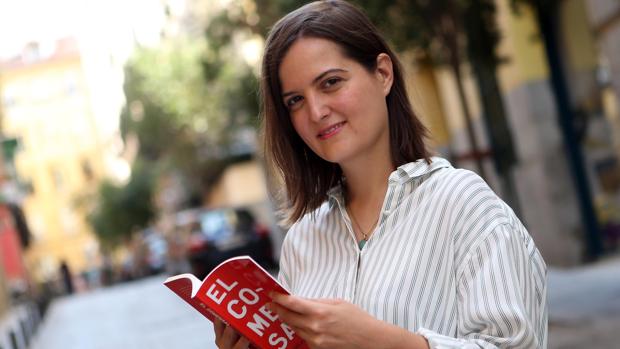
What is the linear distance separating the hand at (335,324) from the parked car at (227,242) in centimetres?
1862

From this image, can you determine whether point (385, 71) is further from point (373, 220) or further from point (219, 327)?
point (219, 327)

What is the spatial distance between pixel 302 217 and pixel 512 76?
413 inches

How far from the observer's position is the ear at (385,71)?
221 centimetres

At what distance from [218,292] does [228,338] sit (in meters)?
0.22

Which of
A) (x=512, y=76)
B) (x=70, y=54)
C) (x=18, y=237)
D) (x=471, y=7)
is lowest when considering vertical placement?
(x=18, y=237)

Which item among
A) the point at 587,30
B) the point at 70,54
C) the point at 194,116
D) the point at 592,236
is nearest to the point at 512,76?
the point at 587,30

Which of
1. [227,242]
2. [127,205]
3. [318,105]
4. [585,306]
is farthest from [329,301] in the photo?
[127,205]

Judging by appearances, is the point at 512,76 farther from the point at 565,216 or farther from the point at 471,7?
the point at 471,7

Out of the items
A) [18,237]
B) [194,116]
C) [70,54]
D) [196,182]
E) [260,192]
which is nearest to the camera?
[194,116]

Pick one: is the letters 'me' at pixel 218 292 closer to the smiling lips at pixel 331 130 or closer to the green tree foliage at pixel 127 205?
the smiling lips at pixel 331 130


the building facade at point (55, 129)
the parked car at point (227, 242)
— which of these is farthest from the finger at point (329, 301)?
the building facade at point (55, 129)

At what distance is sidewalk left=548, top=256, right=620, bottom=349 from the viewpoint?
7371 millimetres

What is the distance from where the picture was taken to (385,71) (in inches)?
87.4

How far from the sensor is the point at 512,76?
41.0ft
